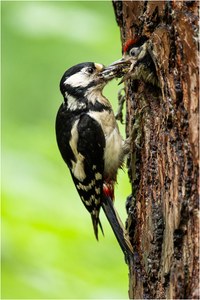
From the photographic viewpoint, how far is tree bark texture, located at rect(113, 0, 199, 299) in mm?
4227

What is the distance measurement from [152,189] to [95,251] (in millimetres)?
874

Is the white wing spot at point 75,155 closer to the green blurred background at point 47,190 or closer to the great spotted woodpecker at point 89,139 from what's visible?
the great spotted woodpecker at point 89,139

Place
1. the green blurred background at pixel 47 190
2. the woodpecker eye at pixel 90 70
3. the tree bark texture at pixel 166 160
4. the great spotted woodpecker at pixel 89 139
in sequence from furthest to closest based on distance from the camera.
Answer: the woodpecker eye at pixel 90 70, the great spotted woodpecker at pixel 89 139, the green blurred background at pixel 47 190, the tree bark texture at pixel 166 160

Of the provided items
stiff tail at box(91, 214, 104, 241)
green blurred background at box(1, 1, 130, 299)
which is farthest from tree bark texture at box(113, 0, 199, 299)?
green blurred background at box(1, 1, 130, 299)

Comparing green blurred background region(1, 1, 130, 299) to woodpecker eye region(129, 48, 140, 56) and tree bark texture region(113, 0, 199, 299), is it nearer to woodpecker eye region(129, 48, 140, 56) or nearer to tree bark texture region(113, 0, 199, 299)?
tree bark texture region(113, 0, 199, 299)

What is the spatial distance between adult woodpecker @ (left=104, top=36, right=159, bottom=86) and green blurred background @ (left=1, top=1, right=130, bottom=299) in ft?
2.83

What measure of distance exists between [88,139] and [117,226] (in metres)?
0.70

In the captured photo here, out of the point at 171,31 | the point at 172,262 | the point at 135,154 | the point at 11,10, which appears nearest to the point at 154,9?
the point at 171,31

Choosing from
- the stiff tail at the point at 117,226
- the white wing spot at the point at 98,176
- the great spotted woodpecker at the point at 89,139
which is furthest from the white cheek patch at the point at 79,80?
the stiff tail at the point at 117,226

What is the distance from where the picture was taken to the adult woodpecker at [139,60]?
4984mm

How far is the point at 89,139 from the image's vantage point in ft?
19.4

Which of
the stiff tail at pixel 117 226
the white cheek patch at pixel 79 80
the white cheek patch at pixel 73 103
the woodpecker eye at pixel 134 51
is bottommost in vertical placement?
the stiff tail at pixel 117 226

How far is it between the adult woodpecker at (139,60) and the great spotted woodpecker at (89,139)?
58 cm

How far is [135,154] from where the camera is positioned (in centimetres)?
524
